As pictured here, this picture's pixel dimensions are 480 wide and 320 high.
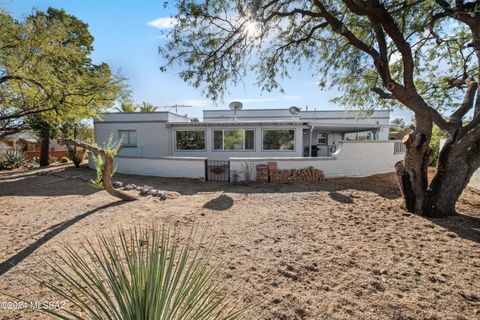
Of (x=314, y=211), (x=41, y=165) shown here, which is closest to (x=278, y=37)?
(x=314, y=211)

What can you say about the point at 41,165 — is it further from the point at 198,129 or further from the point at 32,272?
the point at 32,272

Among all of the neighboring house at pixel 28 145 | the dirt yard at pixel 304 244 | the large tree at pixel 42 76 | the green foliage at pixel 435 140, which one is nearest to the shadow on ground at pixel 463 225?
the dirt yard at pixel 304 244

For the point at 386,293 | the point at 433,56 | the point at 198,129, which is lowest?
the point at 386,293

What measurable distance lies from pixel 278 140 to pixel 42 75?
11.5 metres

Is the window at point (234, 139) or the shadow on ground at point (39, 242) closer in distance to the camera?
the shadow on ground at point (39, 242)

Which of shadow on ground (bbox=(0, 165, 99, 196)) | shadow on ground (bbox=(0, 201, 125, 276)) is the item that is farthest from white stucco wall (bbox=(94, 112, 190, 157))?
shadow on ground (bbox=(0, 201, 125, 276))

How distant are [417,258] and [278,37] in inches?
254

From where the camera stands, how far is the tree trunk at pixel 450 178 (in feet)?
18.3

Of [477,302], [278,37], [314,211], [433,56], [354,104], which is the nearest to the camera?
[477,302]

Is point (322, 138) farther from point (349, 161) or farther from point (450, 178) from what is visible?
point (450, 178)

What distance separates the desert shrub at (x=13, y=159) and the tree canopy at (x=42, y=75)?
21.6ft

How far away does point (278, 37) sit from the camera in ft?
23.5

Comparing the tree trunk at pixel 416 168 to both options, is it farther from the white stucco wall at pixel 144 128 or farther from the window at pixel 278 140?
the white stucco wall at pixel 144 128

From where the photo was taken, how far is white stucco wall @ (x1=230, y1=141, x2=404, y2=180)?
10.8 meters
